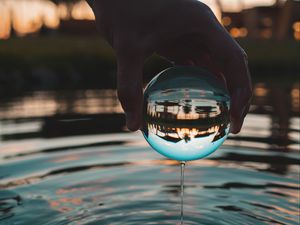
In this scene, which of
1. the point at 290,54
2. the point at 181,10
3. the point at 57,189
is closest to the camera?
the point at 181,10

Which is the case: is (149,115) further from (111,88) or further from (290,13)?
(290,13)

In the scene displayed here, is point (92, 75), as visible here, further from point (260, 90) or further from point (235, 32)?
point (235, 32)

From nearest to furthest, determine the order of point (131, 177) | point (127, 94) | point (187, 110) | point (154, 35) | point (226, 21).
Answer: point (154, 35) < point (127, 94) < point (187, 110) < point (131, 177) < point (226, 21)

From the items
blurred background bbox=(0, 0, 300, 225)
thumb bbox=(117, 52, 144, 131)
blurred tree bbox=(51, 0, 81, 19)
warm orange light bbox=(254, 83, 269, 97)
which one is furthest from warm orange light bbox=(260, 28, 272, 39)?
thumb bbox=(117, 52, 144, 131)

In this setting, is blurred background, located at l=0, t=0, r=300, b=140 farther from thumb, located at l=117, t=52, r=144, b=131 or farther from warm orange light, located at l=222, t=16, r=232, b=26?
thumb, located at l=117, t=52, r=144, b=131

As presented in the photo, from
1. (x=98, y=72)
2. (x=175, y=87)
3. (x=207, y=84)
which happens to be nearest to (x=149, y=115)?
(x=175, y=87)

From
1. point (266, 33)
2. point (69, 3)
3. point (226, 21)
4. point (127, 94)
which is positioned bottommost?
point (127, 94)

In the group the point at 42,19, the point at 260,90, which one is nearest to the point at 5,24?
the point at 42,19
